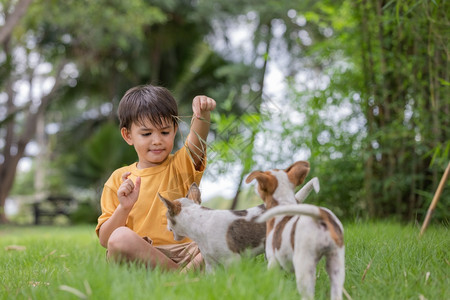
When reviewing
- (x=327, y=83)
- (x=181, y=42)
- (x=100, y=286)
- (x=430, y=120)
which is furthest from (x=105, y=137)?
(x=100, y=286)

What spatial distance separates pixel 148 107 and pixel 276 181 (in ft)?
3.72

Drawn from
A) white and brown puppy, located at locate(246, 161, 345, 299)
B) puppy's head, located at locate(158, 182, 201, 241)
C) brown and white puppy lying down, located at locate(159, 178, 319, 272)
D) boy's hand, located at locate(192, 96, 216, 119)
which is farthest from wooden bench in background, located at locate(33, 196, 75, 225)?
white and brown puppy, located at locate(246, 161, 345, 299)

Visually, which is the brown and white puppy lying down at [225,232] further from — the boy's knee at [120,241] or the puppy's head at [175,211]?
the boy's knee at [120,241]

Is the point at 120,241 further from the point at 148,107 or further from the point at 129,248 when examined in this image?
the point at 148,107

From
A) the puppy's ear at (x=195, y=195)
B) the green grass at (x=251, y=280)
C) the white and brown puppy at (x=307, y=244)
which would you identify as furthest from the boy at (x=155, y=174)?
the white and brown puppy at (x=307, y=244)

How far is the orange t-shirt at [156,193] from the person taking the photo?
2732 millimetres

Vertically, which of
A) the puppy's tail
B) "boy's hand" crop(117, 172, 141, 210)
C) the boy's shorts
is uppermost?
the puppy's tail

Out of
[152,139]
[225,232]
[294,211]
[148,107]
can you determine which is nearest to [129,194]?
[152,139]

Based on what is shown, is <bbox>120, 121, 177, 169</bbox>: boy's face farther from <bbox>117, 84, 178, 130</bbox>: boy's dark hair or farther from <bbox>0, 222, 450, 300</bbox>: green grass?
<bbox>0, 222, 450, 300</bbox>: green grass

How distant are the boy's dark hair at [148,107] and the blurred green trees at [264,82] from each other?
30cm

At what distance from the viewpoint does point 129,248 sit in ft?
7.97

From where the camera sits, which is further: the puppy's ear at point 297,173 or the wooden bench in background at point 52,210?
the wooden bench in background at point 52,210

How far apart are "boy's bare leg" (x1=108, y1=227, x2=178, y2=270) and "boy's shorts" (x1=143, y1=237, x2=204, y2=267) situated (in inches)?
6.7

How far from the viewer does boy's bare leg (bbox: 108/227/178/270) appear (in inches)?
95.7
